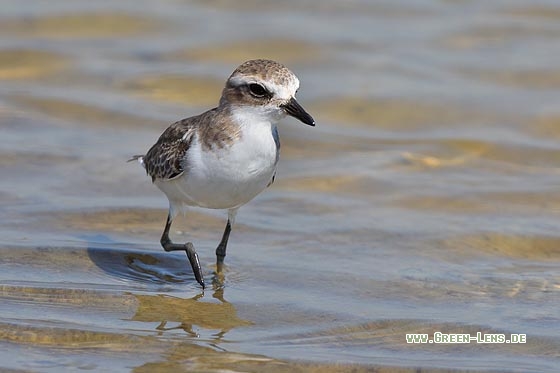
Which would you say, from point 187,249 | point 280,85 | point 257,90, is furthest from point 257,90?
point 187,249

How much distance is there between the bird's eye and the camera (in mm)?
7414

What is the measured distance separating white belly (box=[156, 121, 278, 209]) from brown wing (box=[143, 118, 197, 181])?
0.29 ft

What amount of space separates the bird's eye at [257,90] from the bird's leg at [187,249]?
4.07 feet

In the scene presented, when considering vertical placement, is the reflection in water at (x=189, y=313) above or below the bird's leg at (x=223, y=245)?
below

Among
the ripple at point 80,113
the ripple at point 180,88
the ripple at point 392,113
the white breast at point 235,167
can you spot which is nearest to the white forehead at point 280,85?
the white breast at point 235,167

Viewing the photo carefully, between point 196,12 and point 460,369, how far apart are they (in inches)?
353

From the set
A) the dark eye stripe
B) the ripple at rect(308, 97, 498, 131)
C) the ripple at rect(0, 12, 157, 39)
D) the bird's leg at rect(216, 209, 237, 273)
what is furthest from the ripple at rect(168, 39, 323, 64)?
the dark eye stripe

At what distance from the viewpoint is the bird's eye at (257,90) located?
741 cm

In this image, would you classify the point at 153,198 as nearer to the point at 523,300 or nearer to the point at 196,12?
the point at 523,300

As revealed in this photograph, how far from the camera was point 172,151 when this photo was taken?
7980 millimetres

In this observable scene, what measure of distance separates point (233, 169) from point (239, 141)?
191mm

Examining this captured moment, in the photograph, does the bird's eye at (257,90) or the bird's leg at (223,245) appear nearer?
the bird's eye at (257,90)

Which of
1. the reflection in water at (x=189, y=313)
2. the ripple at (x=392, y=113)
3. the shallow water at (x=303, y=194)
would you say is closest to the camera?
the shallow water at (x=303, y=194)

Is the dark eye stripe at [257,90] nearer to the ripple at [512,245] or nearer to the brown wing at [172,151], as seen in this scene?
the brown wing at [172,151]
